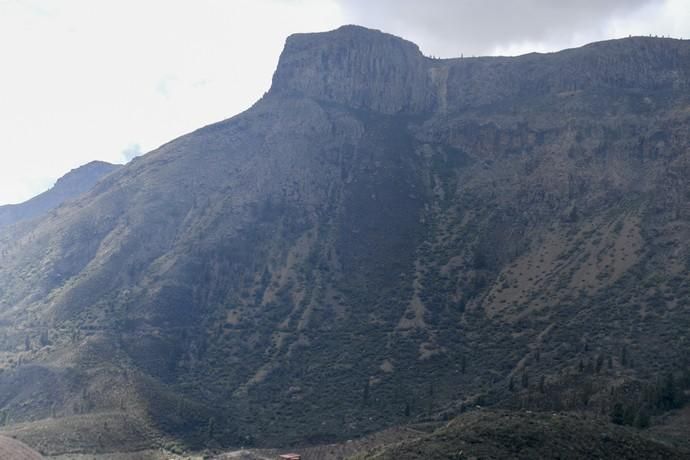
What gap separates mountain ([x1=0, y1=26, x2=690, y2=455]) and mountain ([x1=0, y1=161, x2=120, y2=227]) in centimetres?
5653

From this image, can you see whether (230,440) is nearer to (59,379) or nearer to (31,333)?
(59,379)

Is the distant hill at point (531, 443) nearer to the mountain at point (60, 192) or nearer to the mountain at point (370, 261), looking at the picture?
the mountain at point (370, 261)

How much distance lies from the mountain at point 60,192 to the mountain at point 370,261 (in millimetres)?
56532

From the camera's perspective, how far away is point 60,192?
600ft

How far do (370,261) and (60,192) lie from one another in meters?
109

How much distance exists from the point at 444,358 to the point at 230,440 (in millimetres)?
22010

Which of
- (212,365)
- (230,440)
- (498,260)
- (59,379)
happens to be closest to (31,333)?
(59,379)

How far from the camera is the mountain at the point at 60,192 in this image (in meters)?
178

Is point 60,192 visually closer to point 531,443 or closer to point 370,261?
point 370,261

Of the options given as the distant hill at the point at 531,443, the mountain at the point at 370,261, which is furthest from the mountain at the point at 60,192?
the distant hill at the point at 531,443

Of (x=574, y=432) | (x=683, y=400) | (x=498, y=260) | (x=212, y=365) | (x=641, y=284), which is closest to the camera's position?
(x=574, y=432)

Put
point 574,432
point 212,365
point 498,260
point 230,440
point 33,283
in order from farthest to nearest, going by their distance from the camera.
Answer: point 33,283
point 498,260
point 212,365
point 230,440
point 574,432

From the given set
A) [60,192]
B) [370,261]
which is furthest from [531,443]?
[60,192]

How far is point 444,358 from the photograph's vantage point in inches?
3105
